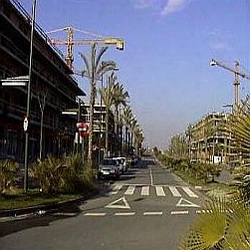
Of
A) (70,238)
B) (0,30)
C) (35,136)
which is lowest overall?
(70,238)

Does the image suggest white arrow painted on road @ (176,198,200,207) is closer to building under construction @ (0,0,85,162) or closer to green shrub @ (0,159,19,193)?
green shrub @ (0,159,19,193)

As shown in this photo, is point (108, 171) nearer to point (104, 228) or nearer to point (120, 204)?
point (120, 204)

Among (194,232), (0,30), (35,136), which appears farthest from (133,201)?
(35,136)

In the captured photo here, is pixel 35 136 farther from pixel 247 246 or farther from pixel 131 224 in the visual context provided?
pixel 247 246

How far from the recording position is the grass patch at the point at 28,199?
17973 mm

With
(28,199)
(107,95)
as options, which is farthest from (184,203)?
(107,95)

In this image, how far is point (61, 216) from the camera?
1733 cm

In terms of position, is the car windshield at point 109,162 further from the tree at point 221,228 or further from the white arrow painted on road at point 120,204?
the tree at point 221,228

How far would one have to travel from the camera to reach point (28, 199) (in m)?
20.0

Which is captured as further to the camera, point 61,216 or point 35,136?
point 35,136

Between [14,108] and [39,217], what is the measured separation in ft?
128

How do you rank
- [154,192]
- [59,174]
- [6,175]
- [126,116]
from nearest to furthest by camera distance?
1. [6,175]
2. [59,174]
3. [154,192]
4. [126,116]

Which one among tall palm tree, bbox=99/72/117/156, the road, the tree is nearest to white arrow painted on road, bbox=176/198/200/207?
the road

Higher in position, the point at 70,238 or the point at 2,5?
the point at 2,5
